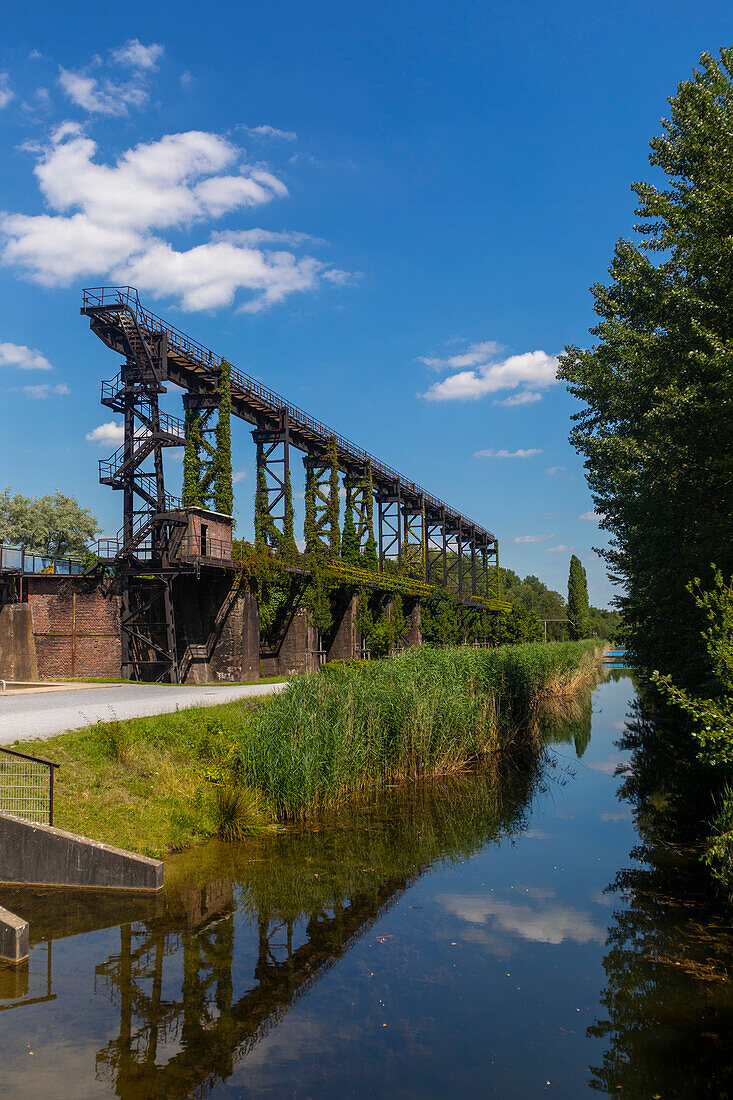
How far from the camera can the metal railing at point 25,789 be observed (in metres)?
10.1

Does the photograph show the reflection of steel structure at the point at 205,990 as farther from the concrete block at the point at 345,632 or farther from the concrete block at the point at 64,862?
the concrete block at the point at 345,632

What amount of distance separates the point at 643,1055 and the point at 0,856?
25.4 ft

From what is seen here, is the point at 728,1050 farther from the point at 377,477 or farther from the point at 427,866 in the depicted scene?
the point at 377,477

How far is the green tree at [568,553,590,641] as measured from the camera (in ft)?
272

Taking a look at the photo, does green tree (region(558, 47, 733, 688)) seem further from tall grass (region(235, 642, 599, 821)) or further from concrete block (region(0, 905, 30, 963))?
concrete block (region(0, 905, 30, 963))

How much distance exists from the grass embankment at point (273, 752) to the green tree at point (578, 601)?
6580cm

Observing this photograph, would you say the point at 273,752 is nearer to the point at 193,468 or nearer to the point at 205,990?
the point at 205,990

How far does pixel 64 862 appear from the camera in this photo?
9320 millimetres

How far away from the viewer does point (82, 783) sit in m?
11.6

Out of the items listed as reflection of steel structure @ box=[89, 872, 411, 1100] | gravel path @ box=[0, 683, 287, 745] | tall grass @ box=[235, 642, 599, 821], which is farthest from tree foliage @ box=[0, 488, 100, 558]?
reflection of steel structure @ box=[89, 872, 411, 1100]

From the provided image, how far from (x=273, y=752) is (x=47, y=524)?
56.8 m

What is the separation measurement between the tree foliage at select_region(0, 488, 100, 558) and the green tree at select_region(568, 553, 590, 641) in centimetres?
5236

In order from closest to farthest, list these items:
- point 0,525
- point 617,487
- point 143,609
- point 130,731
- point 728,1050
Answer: point 728,1050 → point 130,731 → point 617,487 → point 143,609 → point 0,525

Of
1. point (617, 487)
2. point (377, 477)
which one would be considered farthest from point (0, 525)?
point (617, 487)
